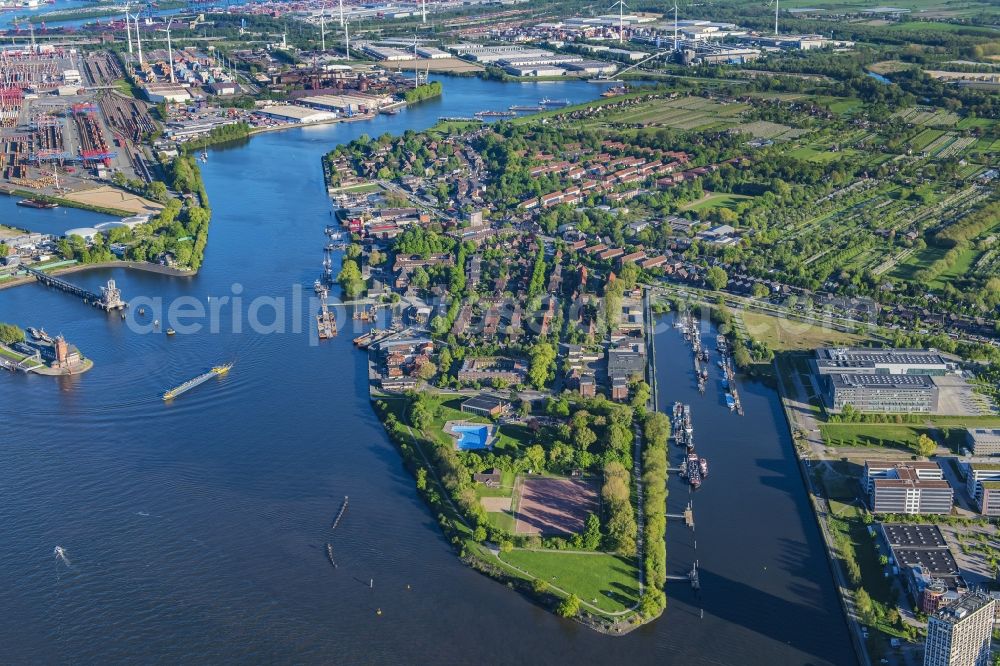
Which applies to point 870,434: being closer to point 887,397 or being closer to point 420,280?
point 887,397

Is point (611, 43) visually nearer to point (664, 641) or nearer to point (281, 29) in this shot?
point (281, 29)

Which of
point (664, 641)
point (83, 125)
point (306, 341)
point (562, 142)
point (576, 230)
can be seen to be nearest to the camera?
point (664, 641)

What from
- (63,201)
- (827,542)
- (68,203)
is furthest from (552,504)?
(63,201)

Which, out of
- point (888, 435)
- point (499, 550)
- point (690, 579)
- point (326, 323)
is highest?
point (326, 323)

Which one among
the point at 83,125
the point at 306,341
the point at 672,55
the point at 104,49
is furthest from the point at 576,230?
the point at 104,49

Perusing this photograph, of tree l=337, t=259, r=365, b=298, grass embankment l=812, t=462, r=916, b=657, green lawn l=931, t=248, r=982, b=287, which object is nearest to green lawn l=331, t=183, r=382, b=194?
tree l=337, t=259, r=365, b=298

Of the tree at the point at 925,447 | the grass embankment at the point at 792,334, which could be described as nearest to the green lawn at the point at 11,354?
the grass embankment at the point at 792,334

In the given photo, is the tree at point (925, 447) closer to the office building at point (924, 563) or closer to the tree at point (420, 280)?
the office building at point (924, 563)
